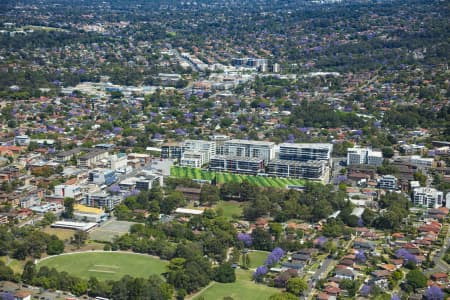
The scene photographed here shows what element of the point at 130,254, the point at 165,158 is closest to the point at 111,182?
the point at 165,158

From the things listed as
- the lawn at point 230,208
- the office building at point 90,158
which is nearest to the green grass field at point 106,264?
the lawn at point 230,208

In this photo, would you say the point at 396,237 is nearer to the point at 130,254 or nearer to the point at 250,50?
the point at 130,254

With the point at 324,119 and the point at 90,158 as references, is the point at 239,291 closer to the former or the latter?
the point at 90,158

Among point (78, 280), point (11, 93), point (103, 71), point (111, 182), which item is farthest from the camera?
point (103, 71)

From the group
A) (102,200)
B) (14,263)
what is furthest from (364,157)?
(14,263)

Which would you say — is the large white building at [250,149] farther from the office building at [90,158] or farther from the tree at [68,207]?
the tree at [68,207]

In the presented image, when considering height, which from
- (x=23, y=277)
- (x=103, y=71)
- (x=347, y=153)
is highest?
(x=103, y=71)

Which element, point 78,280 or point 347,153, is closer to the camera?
point 78,280
